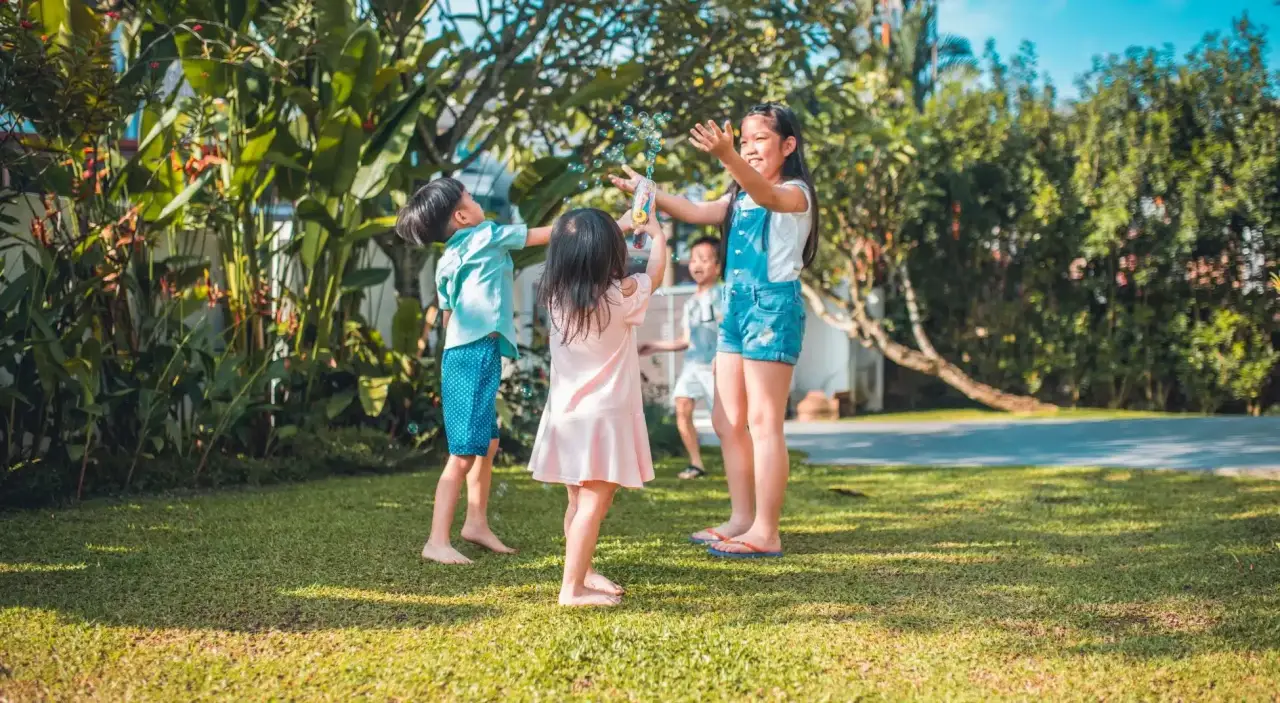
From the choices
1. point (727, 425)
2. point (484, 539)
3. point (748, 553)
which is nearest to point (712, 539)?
point (748, 553)

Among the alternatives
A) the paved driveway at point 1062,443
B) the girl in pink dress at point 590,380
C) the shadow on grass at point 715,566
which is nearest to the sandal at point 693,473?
the shadow on grass at point 715,566

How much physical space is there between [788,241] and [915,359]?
8131 mm

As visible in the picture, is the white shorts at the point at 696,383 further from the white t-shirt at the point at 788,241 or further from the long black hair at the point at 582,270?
the long black hair at the point at 582,270

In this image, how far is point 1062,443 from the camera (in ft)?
25.8

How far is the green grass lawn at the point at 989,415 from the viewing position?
10.2 meters

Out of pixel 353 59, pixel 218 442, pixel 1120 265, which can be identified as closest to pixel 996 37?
pixel 1120 265

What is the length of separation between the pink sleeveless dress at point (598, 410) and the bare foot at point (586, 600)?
12.0 inches

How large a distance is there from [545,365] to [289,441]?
1861 mm

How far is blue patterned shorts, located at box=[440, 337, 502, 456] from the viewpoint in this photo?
365 centimetres

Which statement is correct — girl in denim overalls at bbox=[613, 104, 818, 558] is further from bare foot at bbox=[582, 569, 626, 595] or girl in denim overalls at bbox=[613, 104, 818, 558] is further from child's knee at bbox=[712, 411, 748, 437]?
bare foot at bbox=[582, 569, 626, 595]

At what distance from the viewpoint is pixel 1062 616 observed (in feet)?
9.73

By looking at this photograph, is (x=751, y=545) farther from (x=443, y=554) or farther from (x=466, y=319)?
(x=466, y=319)

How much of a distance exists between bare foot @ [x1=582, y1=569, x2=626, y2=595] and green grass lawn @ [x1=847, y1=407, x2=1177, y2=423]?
751 centimetres

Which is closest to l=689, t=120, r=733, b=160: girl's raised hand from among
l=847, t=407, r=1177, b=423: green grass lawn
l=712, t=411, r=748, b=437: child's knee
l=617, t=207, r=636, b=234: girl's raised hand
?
l=617, t=207, r=636, b=234: girl's raised hand
